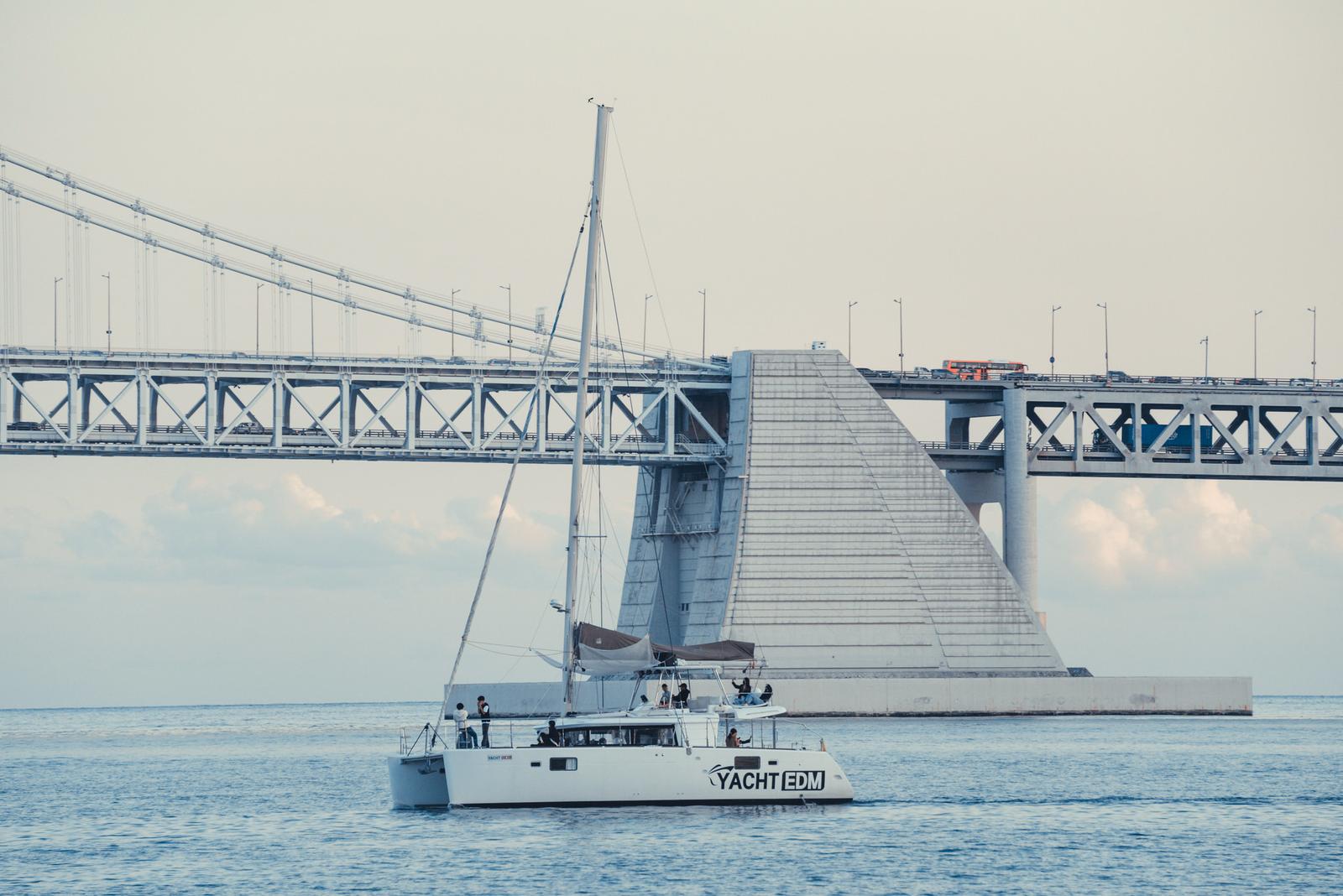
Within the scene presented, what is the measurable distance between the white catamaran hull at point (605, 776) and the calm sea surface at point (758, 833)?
20.0 inches

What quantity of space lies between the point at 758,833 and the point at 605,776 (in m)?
4.40

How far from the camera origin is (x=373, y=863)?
158ft

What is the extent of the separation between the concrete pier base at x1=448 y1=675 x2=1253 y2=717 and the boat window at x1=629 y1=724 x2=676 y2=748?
4185 cm

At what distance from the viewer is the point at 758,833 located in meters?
51.8

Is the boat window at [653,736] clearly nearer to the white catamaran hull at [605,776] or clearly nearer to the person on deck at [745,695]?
the white catamaran hull at [605,776]

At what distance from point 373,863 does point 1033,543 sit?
68327 mm

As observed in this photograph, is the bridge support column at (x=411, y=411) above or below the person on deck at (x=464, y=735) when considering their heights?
above

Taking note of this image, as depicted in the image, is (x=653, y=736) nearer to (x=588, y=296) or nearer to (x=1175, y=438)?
(x=588, y=296)

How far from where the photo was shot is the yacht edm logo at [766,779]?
5488cm

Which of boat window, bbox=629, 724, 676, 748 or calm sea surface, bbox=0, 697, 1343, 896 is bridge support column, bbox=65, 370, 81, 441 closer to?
calm sea surface, bbox=0, 697, 1343, 896

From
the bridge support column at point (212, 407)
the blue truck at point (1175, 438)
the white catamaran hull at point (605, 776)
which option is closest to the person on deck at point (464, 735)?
the white catamaran hull at point (605, 776)

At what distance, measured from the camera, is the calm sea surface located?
45.9 meters

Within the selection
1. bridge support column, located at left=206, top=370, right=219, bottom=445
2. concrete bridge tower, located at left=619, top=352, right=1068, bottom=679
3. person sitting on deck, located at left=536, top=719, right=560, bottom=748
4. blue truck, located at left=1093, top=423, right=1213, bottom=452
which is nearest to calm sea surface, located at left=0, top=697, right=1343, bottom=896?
person sitting on deck, located at left=536, top=719, right=560, bottom=748

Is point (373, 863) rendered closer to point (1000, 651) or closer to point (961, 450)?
point (1000, 651)
